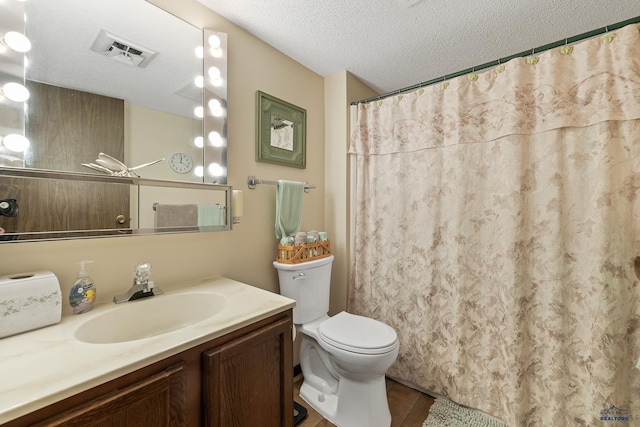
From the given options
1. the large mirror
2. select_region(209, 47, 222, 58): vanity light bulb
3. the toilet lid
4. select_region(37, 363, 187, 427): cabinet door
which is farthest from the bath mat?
select_region(209, 47, 222, 58): vanity light bulb

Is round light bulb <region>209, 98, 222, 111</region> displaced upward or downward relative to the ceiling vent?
downward

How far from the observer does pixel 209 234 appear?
54.6 inches

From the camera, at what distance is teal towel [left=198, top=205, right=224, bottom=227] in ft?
4.27

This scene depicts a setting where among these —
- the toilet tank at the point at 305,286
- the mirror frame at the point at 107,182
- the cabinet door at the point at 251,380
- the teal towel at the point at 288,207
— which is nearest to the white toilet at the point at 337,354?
the toilet tank at the point at 305,286

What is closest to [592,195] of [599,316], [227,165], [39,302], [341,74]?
[599,316]

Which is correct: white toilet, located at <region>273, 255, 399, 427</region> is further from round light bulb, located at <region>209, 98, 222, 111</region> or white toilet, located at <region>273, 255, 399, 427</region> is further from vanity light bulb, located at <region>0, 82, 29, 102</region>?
vanity light bulb, located at <region>0, 82, 29, 102</region>

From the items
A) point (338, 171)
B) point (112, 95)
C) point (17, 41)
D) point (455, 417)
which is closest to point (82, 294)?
point (112, 95)

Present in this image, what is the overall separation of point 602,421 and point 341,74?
94.2 inches

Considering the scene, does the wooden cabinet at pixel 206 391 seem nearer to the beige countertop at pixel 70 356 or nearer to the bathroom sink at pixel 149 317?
the beige countertop at pixel 70 356

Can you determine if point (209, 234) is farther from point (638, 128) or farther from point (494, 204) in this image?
point (638, 128)

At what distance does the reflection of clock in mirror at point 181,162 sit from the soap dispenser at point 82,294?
1.72 feet

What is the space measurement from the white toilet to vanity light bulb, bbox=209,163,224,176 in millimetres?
612

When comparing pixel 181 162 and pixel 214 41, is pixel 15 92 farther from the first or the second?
pixel 214 41

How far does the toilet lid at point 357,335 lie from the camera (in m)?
1.29
